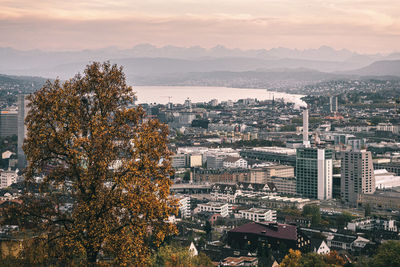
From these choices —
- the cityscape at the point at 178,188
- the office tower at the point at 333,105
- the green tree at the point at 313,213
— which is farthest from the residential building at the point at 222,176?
the office tower at the point at 333,105

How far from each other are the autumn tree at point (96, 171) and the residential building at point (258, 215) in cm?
1402

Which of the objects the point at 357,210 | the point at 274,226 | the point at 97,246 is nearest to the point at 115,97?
the point at 97,246

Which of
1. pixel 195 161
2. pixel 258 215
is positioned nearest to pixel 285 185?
pixel 258 215

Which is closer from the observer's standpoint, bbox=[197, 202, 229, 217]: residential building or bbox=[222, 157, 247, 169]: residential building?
bbox=[197, 202, 229, 217]: residential building

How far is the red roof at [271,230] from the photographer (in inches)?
577

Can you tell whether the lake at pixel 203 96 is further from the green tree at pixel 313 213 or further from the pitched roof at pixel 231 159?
the green tree at pixel 313 213

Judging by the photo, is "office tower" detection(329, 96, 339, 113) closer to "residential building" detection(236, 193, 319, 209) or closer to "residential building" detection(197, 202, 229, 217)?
"residential building" detection(236, 193, 319, 209)

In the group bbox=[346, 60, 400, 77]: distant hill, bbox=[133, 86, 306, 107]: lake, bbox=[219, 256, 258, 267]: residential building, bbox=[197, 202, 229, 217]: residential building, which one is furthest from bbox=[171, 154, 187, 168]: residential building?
bbox=[346, 60, 400, 77]: distant hill

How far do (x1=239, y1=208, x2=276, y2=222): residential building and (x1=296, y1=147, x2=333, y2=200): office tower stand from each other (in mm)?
5435

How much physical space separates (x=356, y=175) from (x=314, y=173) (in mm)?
1687

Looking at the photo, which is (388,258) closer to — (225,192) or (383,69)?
(225,192)

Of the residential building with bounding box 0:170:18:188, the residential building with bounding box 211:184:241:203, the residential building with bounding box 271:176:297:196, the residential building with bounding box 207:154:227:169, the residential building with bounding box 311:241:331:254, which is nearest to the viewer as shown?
the residential building with bounding box 311:241:331:254

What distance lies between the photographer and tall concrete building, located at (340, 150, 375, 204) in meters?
23.0

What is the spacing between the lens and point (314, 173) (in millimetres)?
24250
